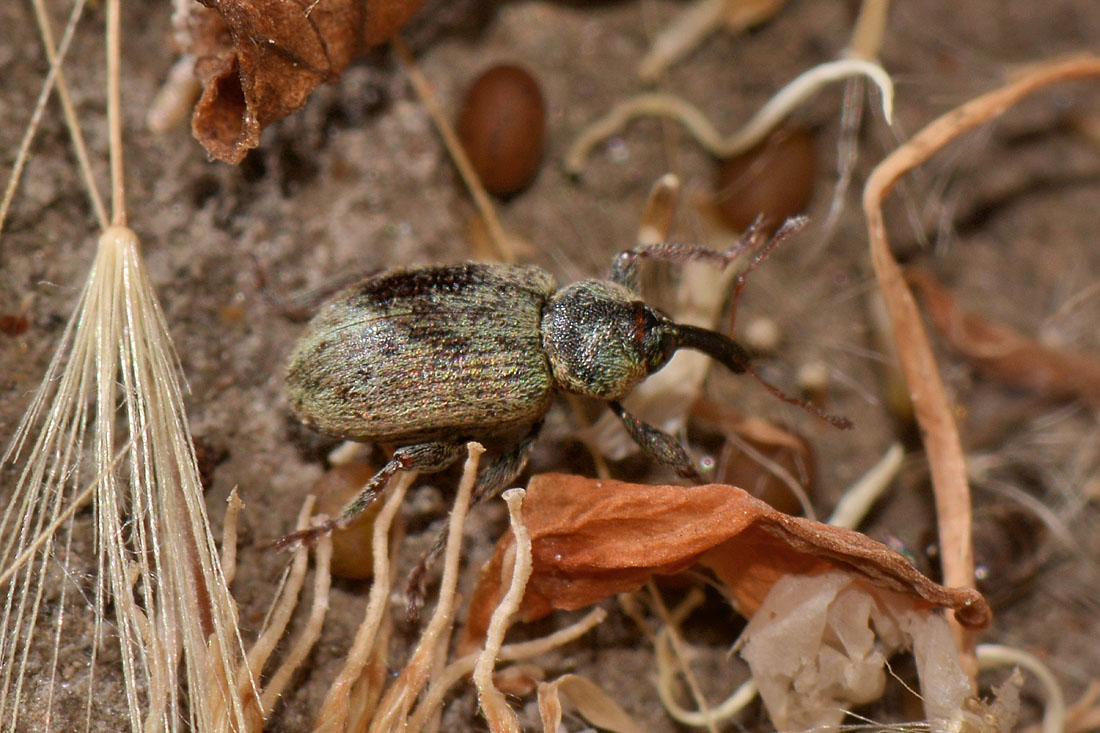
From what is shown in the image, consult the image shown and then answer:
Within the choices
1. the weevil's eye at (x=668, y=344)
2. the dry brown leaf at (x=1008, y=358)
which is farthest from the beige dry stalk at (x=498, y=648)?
the dry brown leaf at (x=1008, y=358)

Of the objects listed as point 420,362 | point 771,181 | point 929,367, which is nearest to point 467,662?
point 420,362

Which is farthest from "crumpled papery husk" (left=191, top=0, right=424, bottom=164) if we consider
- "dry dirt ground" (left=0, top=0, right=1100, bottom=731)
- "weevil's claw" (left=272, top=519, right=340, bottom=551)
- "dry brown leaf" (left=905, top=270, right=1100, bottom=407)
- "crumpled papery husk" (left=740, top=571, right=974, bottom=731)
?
"dry brown leaf" (left=905, top=270, right=1100, bottom=407)

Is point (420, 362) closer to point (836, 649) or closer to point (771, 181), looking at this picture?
point (836, 649)

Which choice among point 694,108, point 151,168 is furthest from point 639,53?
point 151,168

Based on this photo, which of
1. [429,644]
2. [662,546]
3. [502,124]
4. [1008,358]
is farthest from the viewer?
[1008,358]

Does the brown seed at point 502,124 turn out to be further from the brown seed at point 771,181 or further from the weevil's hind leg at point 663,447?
the weevil's hind leg at point 663,447
